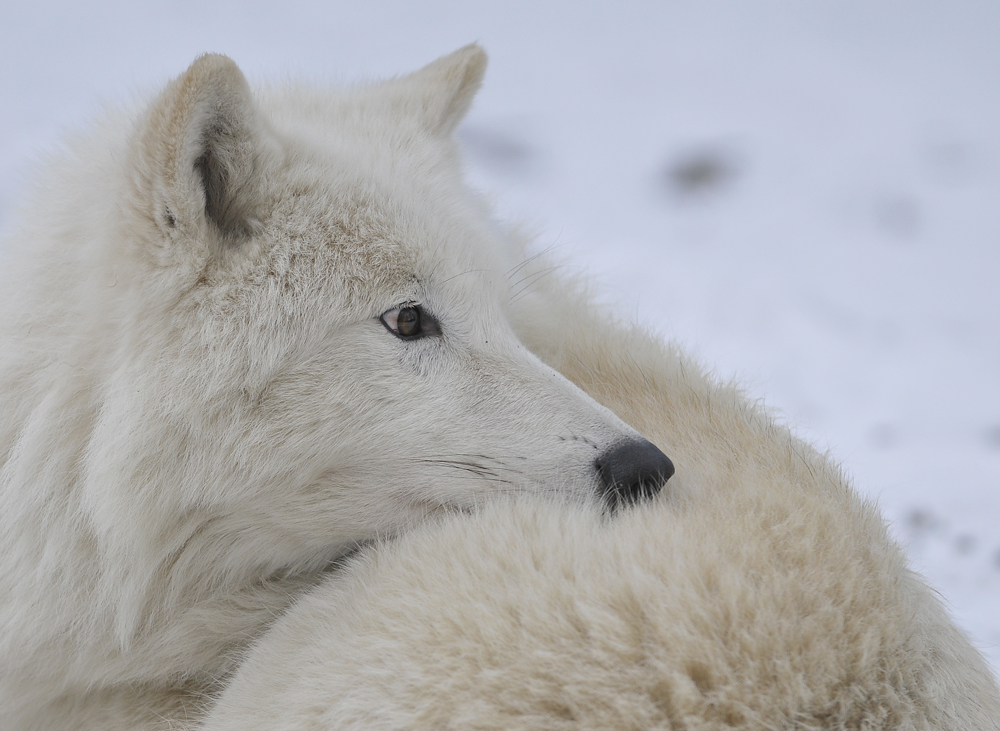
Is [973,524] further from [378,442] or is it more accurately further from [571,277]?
[378,442]

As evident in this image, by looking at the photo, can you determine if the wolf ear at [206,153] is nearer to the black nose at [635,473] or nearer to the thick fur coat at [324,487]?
the thick fur coat at [324,487]

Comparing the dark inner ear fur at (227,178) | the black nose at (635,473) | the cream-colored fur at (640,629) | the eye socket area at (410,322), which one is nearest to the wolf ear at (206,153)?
the dark inner ear fur at (227,178)

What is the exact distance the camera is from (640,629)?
1.42 meters

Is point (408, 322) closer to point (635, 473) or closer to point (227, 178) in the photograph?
point (227, 178)

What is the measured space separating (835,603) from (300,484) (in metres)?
1.21

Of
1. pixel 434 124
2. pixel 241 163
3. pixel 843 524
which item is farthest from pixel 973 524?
pixel 241 163

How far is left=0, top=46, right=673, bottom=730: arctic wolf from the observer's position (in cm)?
190

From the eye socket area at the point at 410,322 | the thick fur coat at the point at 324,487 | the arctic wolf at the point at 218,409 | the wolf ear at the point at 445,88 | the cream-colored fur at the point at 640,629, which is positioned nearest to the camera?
the cream-colored fur at the point at 640,629

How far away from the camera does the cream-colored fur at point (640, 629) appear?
1.37m

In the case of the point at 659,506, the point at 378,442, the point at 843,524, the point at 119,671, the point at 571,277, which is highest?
the point at 571,277

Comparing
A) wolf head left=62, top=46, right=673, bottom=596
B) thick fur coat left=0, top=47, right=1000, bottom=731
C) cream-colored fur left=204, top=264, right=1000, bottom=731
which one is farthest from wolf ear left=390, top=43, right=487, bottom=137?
cream-colored fur left=204, top=264, right=1000, bottom=731

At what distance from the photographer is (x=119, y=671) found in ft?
6.75

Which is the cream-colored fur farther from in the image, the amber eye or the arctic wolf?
the amber eye

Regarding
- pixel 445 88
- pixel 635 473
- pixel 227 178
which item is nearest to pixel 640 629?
pixel 635 473
